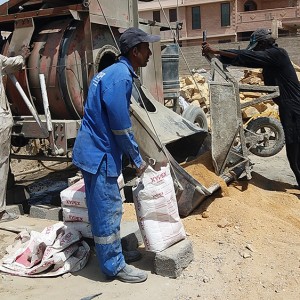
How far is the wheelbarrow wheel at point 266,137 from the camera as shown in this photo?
6178 mm

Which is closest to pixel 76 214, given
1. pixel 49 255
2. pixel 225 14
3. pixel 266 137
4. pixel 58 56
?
pixel 49 255

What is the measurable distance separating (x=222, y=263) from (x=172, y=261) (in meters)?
0.51

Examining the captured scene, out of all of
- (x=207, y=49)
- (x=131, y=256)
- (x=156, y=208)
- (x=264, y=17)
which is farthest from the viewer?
(x=264, y=17)

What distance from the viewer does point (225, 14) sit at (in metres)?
40.0

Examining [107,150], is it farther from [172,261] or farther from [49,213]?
[49,213]

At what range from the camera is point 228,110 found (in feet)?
18.2

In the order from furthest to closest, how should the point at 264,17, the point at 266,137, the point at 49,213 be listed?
the point at 264,17 → the point at 266,137 → the point at 49,213

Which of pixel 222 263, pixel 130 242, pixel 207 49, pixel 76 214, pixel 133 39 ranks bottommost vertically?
pixel 222 263

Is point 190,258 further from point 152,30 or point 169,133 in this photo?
point 152,30

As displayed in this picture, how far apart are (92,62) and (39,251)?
8.28ft

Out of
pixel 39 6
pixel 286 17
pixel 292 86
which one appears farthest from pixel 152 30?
pixel 286 17

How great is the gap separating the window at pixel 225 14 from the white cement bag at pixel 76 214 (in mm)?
37898

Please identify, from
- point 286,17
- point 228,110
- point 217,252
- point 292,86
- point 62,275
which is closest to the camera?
point 62,275

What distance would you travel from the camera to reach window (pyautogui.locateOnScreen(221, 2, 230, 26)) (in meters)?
39.8
